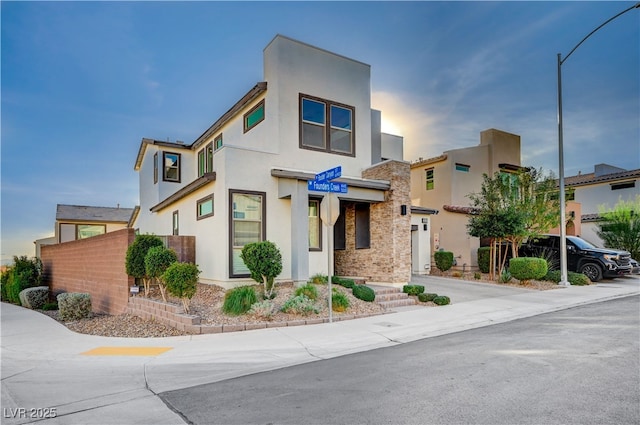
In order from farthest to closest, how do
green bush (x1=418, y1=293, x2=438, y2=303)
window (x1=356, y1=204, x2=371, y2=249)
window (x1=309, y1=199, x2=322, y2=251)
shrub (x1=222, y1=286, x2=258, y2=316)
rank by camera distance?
window (x1=356, y1=204, x2=371, y2=249), window (x1=309, y1=199, x2=322, y2=251), green bush (x1=418, y1=293, x2=438, y2=303), shrub (x1=222, y1=286, x2=258, y2=316)

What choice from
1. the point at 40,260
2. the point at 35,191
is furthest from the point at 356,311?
the point at 40,260

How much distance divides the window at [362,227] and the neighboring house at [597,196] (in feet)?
57.2

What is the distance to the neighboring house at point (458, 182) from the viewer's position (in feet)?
68.7

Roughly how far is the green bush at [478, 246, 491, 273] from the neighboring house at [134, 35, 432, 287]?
6639mm

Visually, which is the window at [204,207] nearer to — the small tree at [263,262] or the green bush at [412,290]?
the small tree at [263,262]

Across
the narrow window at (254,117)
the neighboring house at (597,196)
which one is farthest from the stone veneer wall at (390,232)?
the neighboring house at (597,196)

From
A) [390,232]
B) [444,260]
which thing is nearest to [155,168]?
[390,232]

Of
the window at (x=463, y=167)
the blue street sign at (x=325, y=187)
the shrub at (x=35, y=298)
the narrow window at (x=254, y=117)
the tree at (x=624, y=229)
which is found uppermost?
the narrow window at (x=254, y=117)

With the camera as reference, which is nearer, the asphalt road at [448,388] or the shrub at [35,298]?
the asphalt road at [448,388]

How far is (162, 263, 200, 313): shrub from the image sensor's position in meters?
8.80

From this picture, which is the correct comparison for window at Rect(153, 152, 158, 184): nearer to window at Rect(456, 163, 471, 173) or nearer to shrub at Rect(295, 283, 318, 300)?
shrub at Rect(295, 283, 318, 300)

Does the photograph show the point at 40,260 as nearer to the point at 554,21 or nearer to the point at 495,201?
the point at 495,201

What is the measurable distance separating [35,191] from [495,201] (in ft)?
69.1

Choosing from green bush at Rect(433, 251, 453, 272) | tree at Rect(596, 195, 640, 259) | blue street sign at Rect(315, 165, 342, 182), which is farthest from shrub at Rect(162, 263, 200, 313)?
tree at Rect(596, 195, 640, 259)
